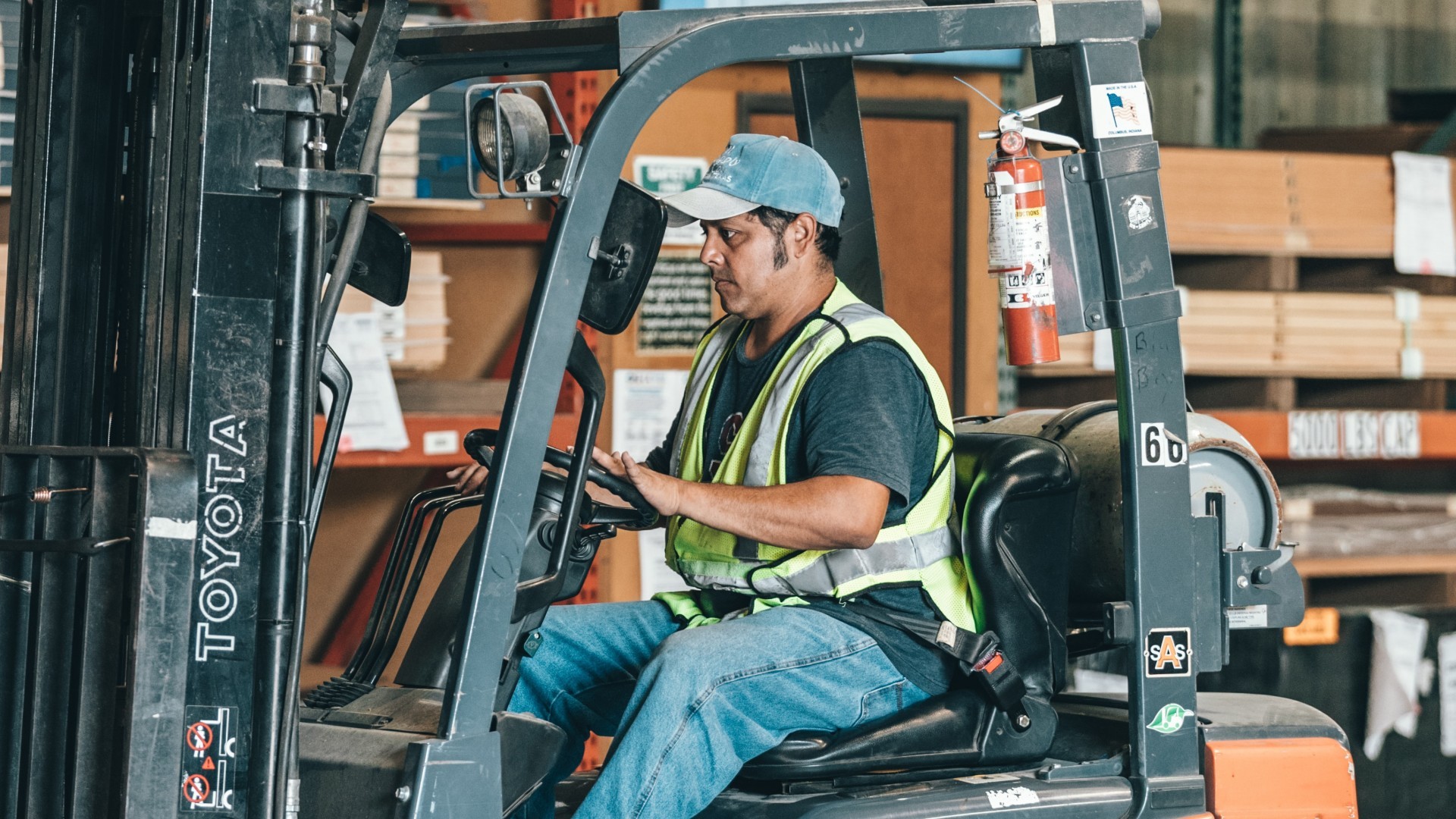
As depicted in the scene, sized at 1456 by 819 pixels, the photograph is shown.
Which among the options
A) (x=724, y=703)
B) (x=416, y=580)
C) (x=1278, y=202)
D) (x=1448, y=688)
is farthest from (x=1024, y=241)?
(x=1448, y=688)

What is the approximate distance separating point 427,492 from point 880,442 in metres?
0.96

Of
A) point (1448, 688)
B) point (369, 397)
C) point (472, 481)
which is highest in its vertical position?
point (369, 397)

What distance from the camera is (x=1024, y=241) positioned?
10.4ft

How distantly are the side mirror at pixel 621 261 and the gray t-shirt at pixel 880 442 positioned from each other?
0.54m

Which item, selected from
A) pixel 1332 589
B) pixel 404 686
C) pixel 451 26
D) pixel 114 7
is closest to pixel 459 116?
pixel 451 26

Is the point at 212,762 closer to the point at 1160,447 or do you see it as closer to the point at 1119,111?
the point at 1160,447

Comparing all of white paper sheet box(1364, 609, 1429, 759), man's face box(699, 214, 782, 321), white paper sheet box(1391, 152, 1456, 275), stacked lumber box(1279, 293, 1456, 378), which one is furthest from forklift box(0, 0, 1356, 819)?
white paper sheet box(1391, 152, 1456, 275)

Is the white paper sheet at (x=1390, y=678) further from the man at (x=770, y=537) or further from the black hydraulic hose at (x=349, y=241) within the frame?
the black hydraulic hose at (x=349, y=241)

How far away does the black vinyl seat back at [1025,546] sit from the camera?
11.0 ft

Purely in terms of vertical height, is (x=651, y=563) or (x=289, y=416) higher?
(x=289, y=416)

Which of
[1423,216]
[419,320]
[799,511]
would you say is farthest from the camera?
[1423,216]

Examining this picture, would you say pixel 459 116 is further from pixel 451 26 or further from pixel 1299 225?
pixel 1299 225

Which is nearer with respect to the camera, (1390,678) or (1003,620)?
(1003,620)

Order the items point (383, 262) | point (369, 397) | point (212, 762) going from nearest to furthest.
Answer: point (212, 762) → point (383, 262) → point (369, 397)
